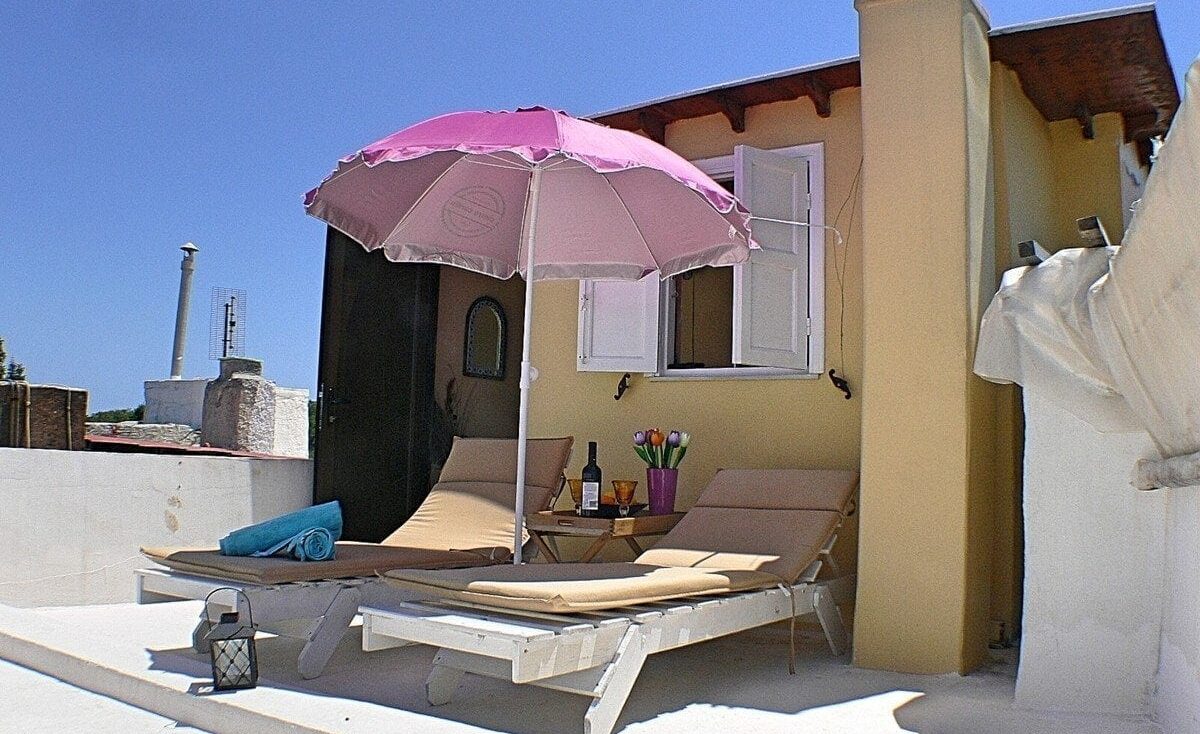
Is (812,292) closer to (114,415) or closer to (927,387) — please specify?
(927,387)

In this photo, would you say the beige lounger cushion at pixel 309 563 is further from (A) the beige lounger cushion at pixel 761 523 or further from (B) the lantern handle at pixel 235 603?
(A) the beige lounger cushion at pixel 761 523

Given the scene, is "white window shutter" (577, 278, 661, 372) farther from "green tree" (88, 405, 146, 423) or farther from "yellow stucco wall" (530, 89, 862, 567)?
"green tree" (88, 405, 146, 423)

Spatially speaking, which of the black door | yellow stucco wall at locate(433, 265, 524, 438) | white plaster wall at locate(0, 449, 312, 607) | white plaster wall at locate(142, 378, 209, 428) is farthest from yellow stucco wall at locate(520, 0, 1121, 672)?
white plaster wall at locate(142, 378, 209, 428)

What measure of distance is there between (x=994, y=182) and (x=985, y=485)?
165 cm

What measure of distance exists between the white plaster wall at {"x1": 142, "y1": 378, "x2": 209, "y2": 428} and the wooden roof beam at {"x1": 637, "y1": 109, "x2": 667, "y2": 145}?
8.43 meters

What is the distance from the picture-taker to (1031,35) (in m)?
4.82

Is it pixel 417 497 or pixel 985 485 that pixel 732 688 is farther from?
pixel 417 497

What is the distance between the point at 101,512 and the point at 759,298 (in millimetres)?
3996

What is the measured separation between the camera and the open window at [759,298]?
5.37 meters

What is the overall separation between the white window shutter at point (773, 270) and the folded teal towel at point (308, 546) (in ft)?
7.43

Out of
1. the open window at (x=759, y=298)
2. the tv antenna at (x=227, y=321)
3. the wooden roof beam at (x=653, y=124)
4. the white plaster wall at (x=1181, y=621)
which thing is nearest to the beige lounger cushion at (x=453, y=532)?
the open window at (x=759, y=298)

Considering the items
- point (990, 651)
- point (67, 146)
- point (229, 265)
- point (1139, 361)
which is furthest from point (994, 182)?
point (229, 265)

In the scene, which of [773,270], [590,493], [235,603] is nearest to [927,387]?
[773,270]

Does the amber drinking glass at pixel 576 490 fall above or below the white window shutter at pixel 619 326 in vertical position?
below
